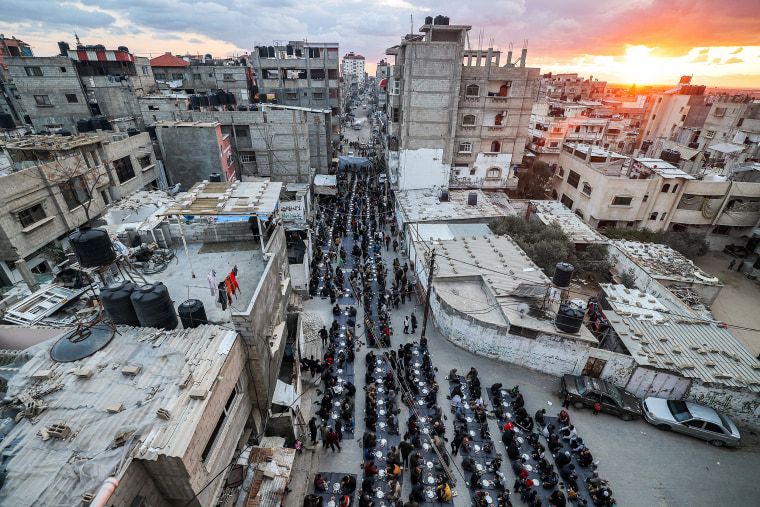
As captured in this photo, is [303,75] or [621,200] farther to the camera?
[303,75]

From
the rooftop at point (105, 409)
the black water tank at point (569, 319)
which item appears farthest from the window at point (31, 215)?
the black water tank at point (569, 319)

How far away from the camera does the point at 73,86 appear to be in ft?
127

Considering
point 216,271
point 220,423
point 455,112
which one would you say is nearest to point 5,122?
point 216,271

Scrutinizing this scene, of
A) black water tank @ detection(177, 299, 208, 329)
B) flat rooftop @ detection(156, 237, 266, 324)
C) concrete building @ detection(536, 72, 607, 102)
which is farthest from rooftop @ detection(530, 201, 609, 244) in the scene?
concrete building @ detection(536, 72, 607, 102)

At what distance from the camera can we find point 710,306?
2330 cm

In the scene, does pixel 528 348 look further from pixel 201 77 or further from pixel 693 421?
pixel 201 77

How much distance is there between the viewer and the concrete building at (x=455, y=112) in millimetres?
32156

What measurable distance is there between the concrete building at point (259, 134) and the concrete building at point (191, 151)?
2762 millimetres

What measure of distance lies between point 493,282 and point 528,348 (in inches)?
168

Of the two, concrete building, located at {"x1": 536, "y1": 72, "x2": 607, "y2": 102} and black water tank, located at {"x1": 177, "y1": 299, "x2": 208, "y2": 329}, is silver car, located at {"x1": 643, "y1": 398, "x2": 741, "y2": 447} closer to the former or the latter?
black water tank, located at {"x1": 177, "y1": 299, "x2": 208, "y2": 329}

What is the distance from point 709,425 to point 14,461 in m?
23.5

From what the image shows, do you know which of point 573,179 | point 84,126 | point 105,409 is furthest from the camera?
point 573,179

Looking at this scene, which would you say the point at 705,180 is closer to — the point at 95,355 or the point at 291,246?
the point at 291,246

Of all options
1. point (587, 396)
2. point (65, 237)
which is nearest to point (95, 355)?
point (65, 237)
